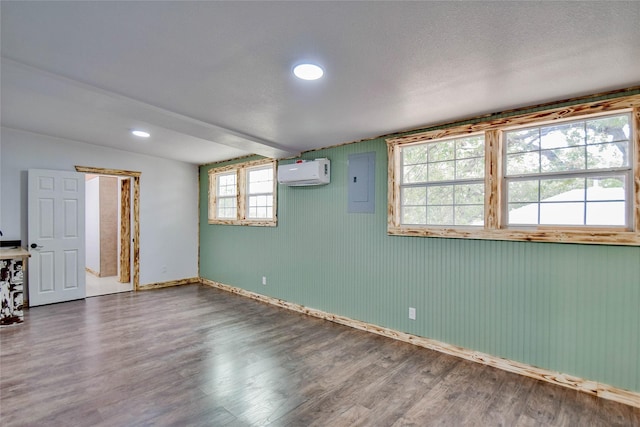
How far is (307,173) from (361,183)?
0.76 metres

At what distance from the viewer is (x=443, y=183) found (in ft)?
10.9

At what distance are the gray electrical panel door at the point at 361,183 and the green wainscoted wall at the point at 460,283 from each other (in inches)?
3.1

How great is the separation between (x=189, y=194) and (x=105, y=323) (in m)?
3.02

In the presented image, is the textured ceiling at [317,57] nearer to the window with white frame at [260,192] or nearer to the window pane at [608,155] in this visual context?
the window pane at [608,155]

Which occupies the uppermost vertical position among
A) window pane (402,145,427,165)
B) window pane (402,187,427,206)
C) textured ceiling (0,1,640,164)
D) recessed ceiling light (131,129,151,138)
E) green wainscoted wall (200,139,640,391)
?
recessed ceiling light (131,129,151,138)

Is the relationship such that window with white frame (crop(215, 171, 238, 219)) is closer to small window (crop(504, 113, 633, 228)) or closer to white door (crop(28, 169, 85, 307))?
white door (crop(28, 169, 85, 307))

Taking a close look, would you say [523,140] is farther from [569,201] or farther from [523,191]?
[569,201]

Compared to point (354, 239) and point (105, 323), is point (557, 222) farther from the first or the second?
point (105, 323)

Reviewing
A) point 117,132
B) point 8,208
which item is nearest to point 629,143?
point 117,132

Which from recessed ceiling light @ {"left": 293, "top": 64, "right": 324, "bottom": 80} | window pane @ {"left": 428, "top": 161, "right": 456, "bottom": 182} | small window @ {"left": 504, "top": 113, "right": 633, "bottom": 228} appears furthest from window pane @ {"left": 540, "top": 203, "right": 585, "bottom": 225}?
recessed ceiling light @ {"left": 293, "top": 64, "right": 324, "bottom": 80}

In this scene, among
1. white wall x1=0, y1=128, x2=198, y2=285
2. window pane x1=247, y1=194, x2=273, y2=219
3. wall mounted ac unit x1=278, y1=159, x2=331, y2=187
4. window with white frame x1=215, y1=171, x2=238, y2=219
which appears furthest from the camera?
window with white frame x1=215, y1=171, x2=238, y2=219

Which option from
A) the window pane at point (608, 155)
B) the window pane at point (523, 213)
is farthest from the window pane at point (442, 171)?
the window pane at point (608, 155)

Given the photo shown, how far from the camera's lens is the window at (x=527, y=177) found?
2.45 metres

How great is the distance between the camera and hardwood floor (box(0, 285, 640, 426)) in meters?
2.17
